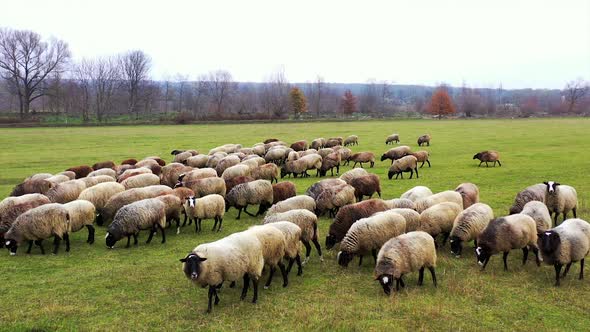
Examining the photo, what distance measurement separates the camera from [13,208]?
12.2m

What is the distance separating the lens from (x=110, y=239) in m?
11.5

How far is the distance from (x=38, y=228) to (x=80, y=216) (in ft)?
3.94

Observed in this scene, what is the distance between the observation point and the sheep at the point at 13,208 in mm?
11812

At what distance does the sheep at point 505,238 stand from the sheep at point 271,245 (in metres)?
4.51

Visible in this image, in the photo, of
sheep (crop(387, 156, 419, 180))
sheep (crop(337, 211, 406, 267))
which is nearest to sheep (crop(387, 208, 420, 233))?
sheep (crop(337, 211, 406, 267))

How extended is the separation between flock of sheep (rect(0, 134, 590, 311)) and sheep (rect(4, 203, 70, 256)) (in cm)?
3

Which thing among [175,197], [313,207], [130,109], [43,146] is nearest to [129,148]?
[43,146]

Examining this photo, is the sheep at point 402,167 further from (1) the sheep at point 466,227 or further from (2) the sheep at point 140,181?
(2) the sheep at point 140,181

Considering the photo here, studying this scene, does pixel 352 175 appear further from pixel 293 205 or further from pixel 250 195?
pixel 293 205

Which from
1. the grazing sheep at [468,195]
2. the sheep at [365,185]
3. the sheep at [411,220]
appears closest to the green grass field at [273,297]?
the sheep at [411,220]

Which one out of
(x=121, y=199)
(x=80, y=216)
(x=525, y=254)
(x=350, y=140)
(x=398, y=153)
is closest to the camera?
(x=525, y=254)

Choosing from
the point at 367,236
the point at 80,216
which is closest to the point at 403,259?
the point at 367,236

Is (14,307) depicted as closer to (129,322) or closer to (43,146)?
(129,322)

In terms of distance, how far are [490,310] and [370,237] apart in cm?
297
